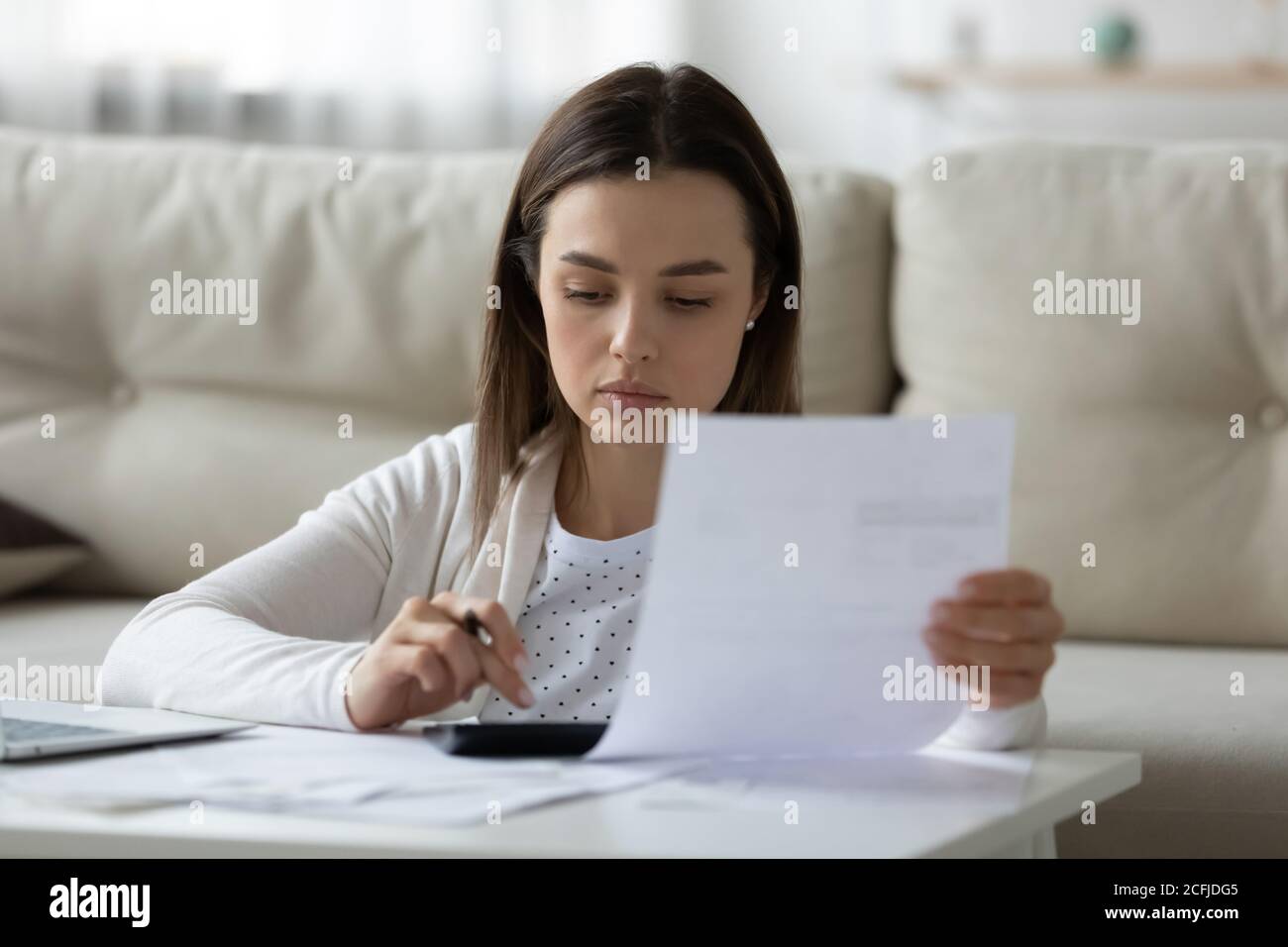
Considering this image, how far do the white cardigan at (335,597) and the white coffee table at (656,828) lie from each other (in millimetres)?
140

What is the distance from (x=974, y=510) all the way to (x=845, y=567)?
6 cm

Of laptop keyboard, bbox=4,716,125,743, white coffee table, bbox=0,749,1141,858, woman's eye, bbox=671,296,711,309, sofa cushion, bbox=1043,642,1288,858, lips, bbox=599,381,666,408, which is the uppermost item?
woman's eye, bbox=671,296,711,309

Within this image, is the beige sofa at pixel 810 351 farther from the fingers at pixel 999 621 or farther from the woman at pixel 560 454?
the fingers at pixel 999 621

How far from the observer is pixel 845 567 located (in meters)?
0.69

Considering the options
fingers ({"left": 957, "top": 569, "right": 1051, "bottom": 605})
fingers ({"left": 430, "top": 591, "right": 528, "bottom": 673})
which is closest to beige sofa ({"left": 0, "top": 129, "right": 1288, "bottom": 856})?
fingers ({"left": 957, "top": 569, "right": 1051, "bottom": 605})

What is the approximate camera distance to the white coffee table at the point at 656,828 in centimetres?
63

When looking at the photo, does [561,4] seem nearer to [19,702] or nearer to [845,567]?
[19,702]

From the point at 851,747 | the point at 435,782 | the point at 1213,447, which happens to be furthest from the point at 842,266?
→ the point at 435,782

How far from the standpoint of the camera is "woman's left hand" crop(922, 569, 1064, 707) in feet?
2.43

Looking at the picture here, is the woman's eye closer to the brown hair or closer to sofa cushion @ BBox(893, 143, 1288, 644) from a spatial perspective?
the brown hair

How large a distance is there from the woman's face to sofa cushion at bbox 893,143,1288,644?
1.94 feet

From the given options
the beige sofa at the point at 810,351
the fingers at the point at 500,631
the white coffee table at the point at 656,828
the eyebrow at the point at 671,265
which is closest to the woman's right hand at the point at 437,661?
the fingers at the point at 500,631
